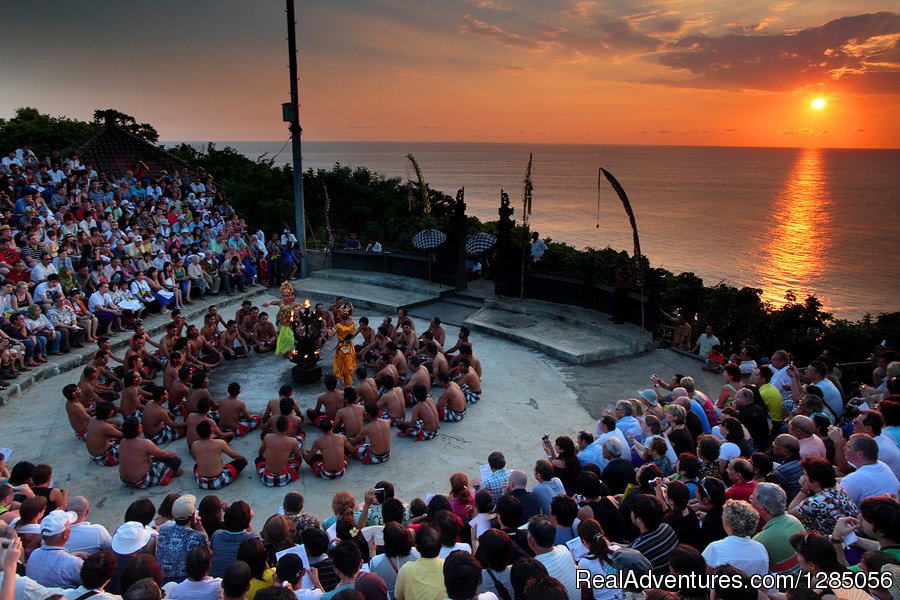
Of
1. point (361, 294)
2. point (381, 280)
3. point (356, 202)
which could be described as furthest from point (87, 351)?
point (356, 202)

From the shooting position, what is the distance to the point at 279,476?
728cm

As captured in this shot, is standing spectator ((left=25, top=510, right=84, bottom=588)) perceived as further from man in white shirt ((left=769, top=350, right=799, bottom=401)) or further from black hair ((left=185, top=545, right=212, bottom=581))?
man in white shirt ((left=769, top=350, right=799, bottom=401))

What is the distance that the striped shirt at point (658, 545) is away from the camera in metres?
4.29

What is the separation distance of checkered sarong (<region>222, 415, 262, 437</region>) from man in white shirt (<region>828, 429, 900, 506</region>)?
736 cm

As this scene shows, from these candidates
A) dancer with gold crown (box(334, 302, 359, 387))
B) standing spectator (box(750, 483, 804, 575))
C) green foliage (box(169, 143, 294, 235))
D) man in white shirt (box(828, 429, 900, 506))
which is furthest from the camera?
green foliage (box(169, 143, 294, 235))

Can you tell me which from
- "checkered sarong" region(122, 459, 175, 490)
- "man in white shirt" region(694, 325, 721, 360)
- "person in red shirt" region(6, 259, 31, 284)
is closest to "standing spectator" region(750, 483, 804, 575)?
"checkered sarong" region(122, 459, 175, 490)

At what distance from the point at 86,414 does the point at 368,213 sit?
2331 cm

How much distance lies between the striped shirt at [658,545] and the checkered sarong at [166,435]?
673 cm

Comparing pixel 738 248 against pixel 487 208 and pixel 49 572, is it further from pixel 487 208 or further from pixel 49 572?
pixel 49 572

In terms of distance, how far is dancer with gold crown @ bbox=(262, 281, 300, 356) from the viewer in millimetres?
10930

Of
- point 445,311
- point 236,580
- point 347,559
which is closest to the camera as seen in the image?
point 236,580

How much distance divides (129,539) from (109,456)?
3735 millimetres

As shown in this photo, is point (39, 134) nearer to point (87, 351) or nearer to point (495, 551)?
point (87, 351)

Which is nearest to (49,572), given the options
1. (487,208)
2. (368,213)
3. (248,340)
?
(248,340)
